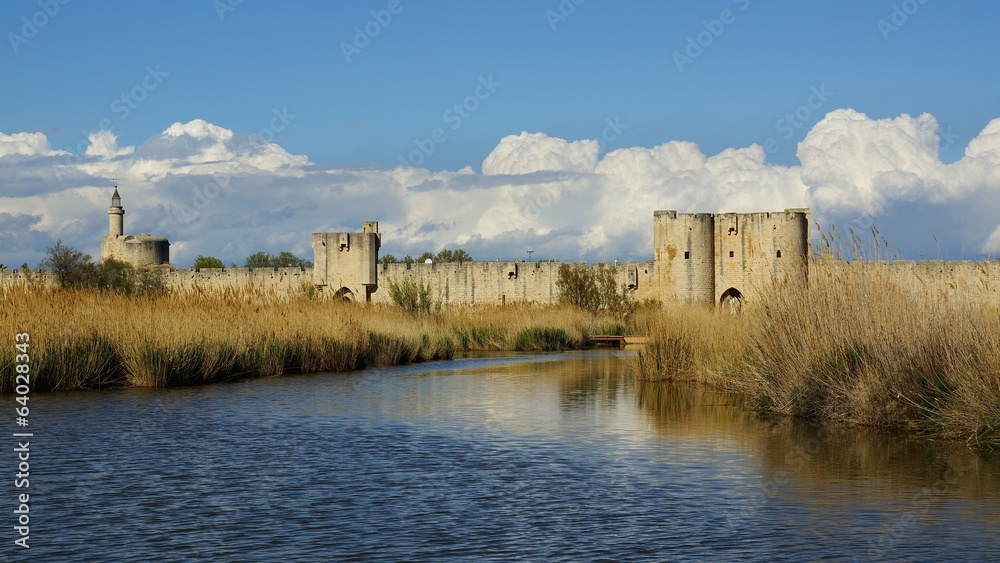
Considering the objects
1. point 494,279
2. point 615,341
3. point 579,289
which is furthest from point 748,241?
point 615,341

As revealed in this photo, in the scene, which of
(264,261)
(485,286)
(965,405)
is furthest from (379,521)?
(264,261)

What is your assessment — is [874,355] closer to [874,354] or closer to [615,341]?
[874,354]

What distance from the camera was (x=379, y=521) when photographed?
587 cm

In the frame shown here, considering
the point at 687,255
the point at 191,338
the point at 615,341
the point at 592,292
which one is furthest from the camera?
the point at 687,255

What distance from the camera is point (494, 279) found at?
36.2 metres

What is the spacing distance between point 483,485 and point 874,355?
13.0 feet

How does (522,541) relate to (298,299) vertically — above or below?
below

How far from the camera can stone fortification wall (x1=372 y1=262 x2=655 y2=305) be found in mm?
34312

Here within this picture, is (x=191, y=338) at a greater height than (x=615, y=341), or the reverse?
(x=191, y=338)

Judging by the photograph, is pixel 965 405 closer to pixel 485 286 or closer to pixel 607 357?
pixel 607 357

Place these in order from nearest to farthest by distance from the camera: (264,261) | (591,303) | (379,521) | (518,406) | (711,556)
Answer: (711,556), (379,521), (518,406), (591,303), (264,261)

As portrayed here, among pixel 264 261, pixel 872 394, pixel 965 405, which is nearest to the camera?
pixel 965 405

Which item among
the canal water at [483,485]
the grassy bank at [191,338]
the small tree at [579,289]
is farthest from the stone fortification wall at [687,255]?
the canal water at [483,485]

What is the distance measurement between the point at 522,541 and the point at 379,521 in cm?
87
